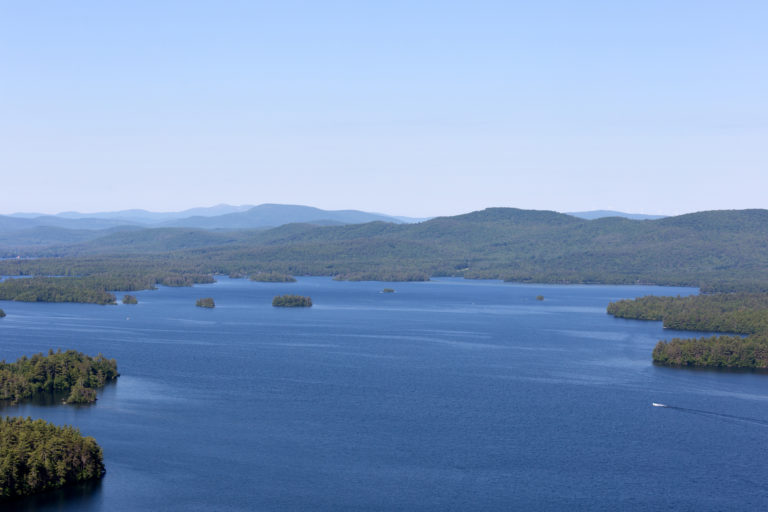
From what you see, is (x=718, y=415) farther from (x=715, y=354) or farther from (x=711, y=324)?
(x=711, y=324)

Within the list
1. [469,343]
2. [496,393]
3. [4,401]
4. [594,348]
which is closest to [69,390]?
[4,401]

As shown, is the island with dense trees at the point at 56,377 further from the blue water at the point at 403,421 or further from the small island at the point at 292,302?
the small island at the point at 292,302

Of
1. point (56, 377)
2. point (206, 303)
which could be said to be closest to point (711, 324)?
point (206, 303)

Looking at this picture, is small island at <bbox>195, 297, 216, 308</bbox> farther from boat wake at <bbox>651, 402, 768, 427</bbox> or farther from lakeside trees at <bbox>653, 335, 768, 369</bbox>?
boat wake at <bbox>651, 402, 768, 427</bbox>

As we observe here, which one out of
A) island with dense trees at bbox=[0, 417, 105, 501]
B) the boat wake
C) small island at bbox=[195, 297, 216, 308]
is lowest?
island with dense trees at bbox=[0, 417, 105, 501]

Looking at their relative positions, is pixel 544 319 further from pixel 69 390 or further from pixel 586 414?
pixel 69 390

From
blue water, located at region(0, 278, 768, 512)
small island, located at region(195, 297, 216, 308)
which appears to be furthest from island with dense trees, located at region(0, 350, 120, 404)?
small island, located at region(195, 297, 216, 308)

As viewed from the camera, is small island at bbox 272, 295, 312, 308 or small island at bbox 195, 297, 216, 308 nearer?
small island at bbox 195, 297, 216, 308
